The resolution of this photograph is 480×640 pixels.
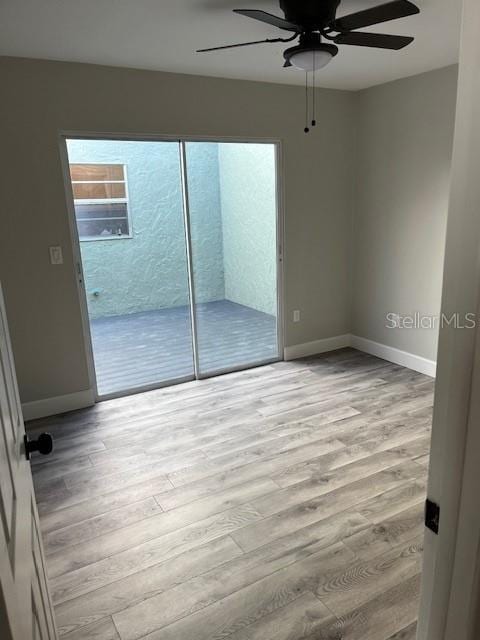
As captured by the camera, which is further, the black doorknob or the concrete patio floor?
the concrete patio floor

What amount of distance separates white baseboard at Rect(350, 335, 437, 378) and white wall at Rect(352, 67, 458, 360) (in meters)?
0.05

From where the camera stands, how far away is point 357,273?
4867 millimetres

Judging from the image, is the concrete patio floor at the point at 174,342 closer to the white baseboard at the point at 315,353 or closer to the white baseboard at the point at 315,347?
the white baseboard at the point at 315,347

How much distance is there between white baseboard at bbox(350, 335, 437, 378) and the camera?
4.21 metres

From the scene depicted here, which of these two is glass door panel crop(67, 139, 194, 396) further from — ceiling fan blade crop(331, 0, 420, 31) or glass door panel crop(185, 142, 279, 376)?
ceiling fan blade crop(331, 0, 420, 31)

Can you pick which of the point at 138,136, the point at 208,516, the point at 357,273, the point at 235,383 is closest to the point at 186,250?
the point at 138,136

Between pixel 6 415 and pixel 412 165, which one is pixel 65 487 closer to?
pixel 6 415

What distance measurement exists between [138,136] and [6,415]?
10.1 feet

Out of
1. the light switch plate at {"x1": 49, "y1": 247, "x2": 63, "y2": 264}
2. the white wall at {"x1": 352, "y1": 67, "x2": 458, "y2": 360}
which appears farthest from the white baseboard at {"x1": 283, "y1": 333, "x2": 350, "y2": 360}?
the light switch plate at {"x1": 49, "y1": 247, "x2": 63, "y2": 264}

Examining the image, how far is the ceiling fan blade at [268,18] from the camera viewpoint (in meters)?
2.03

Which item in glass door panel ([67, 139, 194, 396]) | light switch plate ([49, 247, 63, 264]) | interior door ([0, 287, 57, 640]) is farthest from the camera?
glass door panel ([67, 139, 194, 396])

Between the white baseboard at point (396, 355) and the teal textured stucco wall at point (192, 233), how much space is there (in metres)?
1.09

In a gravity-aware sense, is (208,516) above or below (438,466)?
below

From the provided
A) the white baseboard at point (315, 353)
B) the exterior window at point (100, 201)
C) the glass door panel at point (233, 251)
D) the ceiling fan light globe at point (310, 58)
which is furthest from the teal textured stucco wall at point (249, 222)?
the ceiling fan light globe at point (310, 58)
